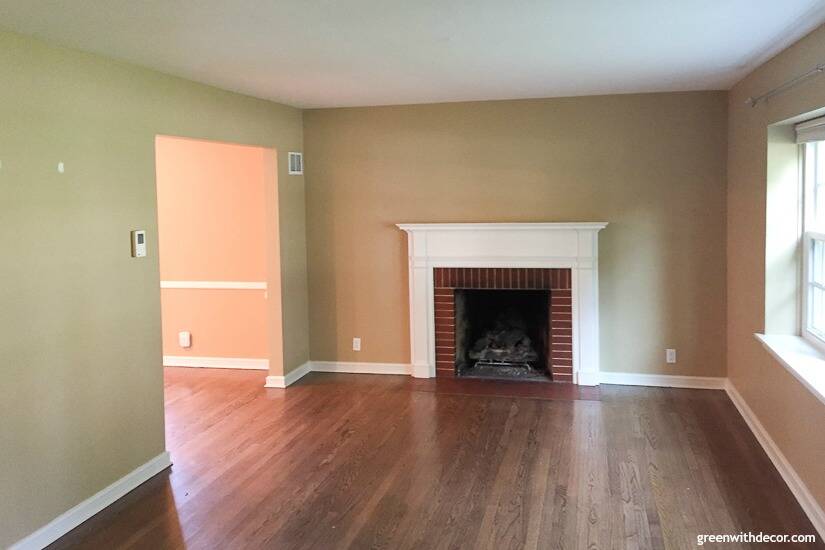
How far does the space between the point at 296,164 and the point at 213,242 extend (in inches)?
41.1

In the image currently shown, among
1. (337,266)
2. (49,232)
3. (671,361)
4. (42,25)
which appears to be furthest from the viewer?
(337,266)

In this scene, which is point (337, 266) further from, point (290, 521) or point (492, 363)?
point (290, 521)

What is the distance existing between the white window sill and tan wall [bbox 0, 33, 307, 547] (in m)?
3.29

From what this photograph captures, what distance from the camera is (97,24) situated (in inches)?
117

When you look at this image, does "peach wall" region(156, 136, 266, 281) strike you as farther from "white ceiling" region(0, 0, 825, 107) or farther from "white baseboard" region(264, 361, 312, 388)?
"white ceiling" region(0, 0, 825, 107)

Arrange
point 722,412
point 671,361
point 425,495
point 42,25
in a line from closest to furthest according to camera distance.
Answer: point 42,25 → point 425,495 → point 722,412 → point 671,361

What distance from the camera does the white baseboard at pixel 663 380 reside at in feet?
17.8

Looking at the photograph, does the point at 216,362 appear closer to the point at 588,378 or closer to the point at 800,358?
the point at 588,378

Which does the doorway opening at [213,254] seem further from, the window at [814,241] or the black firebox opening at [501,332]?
the window at [814,241]

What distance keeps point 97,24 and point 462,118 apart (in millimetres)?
3217

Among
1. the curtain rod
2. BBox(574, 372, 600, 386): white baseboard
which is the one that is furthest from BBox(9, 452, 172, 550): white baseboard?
the curtain rod

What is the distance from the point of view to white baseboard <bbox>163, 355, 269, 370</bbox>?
20.4ft

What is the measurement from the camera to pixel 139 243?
3822 mm

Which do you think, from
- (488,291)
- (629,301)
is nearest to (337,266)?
(488,291)
